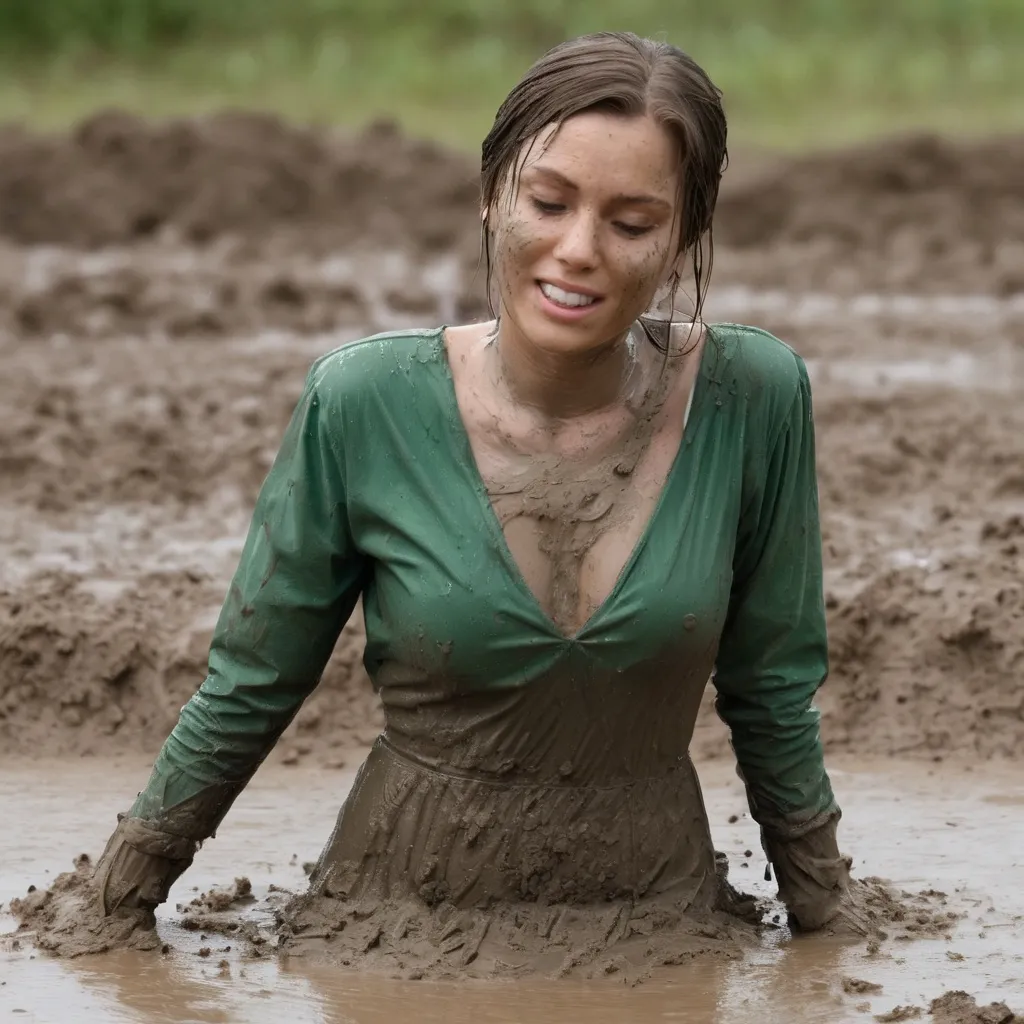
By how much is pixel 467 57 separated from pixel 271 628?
13.7 metres

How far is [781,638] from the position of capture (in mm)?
3854

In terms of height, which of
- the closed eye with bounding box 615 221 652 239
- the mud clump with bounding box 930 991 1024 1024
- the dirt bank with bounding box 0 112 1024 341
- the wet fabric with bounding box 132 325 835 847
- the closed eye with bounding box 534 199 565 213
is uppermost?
the dirt bank with bounding box 0 112 1024 341

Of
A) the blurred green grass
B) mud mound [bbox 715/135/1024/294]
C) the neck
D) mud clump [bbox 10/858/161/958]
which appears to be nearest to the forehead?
the neck

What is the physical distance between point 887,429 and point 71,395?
2.73 metres

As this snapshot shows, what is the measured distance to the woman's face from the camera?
11.4 feet

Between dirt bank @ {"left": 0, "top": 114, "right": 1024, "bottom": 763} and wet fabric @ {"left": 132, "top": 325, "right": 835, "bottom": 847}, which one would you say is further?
dirt bank @ {"left": 0, "top": 114, "right": 1024, "bottom": 763}

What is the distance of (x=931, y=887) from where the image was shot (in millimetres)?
4391

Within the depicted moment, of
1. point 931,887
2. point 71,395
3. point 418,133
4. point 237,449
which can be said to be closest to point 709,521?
point 931,887

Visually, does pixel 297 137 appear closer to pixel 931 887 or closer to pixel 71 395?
pixel 71 395

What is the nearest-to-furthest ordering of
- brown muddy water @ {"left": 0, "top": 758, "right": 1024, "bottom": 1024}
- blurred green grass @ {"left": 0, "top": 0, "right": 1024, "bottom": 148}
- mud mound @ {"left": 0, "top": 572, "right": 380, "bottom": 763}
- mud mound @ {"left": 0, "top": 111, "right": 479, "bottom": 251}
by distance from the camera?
brown muddy water @ {"left": 0, "top": 758, "right": 1024, "bottom": 1024} → mud mound @ {"left": 0, "top": 572, "right": 380, "bottom": 763} → mud mound @ {"left": 0, "top": 111, "right": 479, "bottom": 251} → blurred green grass @ {"left": 0, "top": 0, "right": 1024, "bottom": 148}

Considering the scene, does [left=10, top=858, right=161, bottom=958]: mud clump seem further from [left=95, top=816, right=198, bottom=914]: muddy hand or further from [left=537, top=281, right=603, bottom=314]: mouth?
[left=537, top=281, right=603, bottom=314]: mouth

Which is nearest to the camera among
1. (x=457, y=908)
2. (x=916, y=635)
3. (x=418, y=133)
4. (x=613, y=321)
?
(x=613, y=321)

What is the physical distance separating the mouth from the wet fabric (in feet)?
0.91

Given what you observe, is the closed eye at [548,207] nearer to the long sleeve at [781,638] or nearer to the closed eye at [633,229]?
the closed eye at [633,229]
